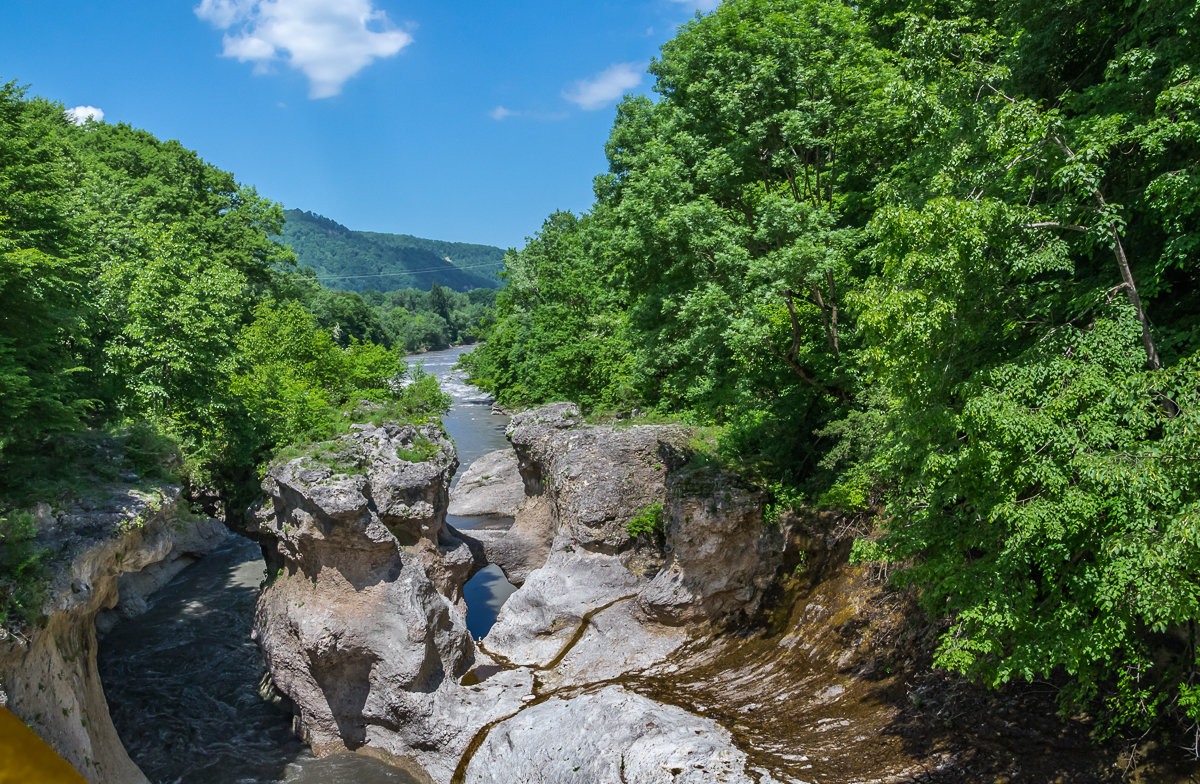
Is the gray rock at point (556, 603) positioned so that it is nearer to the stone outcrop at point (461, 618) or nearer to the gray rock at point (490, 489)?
the stone outcrop at point (461, 618)

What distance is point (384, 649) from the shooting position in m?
16.9

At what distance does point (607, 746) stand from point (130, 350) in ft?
54.8

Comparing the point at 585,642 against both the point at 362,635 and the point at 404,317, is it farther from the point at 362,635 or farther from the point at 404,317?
the point at 404,317

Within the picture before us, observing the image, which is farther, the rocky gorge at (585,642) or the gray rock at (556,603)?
the gray rock at (556,603)

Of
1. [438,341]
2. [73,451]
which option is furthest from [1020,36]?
[438,341]

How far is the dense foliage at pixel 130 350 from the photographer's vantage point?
45.8 ft

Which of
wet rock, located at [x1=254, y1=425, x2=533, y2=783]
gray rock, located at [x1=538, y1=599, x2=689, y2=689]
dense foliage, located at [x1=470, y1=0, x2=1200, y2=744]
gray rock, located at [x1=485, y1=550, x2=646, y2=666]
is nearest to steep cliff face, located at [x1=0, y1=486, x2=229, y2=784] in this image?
wet rock, located at [x1=254, y1=425, x2=533, y2=783]

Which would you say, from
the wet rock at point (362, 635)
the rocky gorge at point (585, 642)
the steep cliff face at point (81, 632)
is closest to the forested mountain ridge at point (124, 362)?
the steep cliff face at point (81, 632)

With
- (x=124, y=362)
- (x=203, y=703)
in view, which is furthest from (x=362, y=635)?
(x=124, y=362)

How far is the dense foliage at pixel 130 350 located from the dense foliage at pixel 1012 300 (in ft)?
41.1

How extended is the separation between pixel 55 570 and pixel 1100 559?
48.9ft

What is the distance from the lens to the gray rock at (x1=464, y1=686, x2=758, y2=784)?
12688mm

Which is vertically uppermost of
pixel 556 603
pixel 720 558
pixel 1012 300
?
pixel 1012 300

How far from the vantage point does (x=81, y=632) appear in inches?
548
